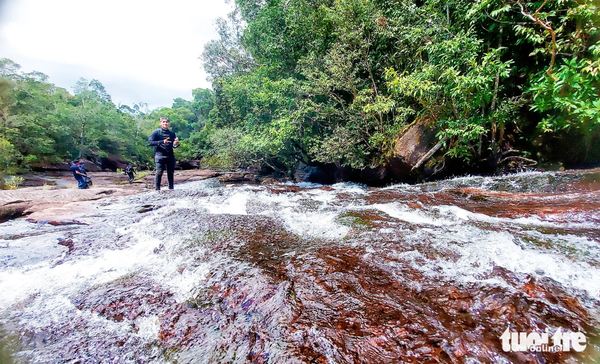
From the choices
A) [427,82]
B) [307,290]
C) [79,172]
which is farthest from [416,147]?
[79,172]

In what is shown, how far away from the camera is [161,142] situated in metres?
6.16

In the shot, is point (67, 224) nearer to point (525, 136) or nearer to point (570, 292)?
point (570, 292)

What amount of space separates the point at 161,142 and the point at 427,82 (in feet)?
24.9

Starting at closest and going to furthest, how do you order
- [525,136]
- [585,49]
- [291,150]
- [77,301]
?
[77,301], [585,49], [525,136], [291,150]

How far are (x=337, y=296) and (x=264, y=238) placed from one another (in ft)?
5.10

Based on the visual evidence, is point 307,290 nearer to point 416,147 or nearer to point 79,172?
point 416,147

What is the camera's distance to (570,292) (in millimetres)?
1619

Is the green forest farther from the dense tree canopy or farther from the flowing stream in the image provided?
the flowing stream

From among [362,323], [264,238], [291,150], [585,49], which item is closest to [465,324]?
[362,323]

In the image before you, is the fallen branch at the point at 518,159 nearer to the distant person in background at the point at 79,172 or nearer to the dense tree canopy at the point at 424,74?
the dense tree canopy at the point at 424,74

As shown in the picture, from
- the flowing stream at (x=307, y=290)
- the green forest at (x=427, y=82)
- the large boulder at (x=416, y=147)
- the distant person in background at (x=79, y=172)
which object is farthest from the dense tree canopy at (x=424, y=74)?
the distant person in background at (x=79, y=172)

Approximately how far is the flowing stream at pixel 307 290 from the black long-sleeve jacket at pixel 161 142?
3.21m

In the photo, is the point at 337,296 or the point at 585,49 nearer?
the point at 337,296

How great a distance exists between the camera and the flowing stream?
1320mm
